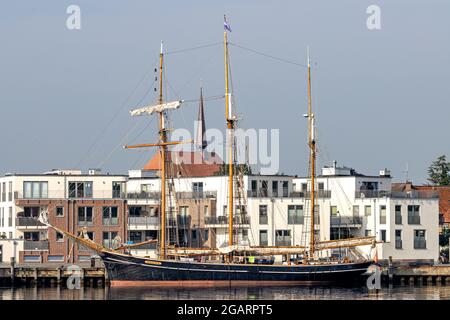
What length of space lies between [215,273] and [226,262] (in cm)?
225

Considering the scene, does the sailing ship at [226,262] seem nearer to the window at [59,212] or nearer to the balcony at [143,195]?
the window at [59,212]

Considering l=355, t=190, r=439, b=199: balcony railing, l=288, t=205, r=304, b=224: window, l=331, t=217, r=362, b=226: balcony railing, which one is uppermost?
l=355, t=190, r=439, b=199: balcony railing

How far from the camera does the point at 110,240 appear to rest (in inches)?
5020

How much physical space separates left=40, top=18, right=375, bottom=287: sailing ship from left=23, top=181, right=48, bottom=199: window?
8.77 m

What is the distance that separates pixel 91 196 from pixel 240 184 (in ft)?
52.9

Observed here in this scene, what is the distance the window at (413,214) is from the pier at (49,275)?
32.3 m

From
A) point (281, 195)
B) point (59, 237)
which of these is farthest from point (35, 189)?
point (281, 195)

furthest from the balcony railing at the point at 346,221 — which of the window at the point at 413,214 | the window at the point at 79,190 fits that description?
the window at the point at 79,190

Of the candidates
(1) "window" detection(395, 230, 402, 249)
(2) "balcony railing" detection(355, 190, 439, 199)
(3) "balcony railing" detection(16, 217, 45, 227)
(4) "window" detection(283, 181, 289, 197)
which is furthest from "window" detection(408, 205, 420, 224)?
(3) "balcony railing" detection(16, 217, 45, 227)

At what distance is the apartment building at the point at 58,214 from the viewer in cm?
12606

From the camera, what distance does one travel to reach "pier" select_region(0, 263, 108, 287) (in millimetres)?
112375

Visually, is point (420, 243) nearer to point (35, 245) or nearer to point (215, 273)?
point (215, 273)

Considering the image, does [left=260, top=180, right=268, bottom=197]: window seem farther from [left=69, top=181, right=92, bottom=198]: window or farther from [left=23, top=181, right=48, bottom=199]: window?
[left=23, top=181, right=48, bottom=199]: window
